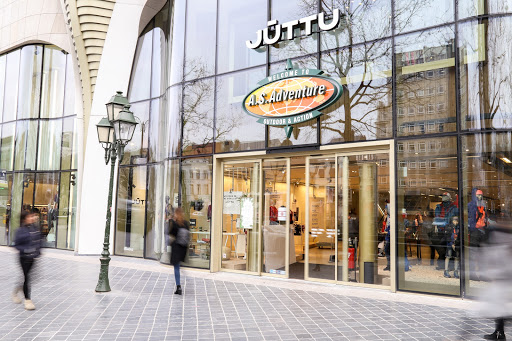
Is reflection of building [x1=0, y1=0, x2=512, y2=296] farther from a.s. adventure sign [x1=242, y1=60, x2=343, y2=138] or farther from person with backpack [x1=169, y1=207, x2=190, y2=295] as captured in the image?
person with backpack [x1=169, y1=207, x2=190, y2=295]

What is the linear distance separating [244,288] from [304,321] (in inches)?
117

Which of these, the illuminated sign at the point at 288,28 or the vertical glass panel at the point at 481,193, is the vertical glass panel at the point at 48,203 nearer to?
the illuminated sign at the point at 288,28

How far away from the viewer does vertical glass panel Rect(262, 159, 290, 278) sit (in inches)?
439

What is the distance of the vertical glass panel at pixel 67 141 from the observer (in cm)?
1822

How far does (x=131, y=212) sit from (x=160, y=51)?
626cm

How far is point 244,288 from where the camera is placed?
963cm

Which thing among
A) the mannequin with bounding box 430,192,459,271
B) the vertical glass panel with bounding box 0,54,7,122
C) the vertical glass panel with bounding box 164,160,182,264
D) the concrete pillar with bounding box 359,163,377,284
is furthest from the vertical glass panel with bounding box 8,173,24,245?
the mannequin with bounding box 430,192,459,271

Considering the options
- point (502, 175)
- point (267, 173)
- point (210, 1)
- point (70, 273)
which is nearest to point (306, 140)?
point (267, 173)

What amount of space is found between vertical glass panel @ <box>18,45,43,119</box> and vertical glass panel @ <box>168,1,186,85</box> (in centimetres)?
941

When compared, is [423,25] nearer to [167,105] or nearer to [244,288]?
[244,288]

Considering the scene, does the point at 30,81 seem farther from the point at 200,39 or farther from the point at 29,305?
the point at 29,305

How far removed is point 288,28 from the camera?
11.0m

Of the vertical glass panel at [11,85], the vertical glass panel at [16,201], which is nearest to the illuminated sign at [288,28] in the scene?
the vertical glass panel at [16,201]

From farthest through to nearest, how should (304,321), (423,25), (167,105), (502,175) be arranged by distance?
(167,105), (423,25), (502,175), (304,321)
